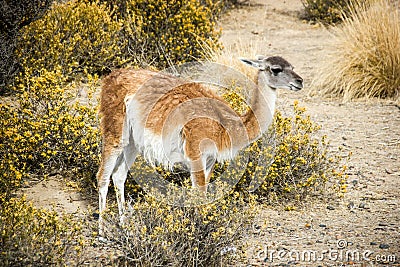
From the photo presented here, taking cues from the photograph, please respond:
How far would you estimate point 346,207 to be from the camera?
5707mm

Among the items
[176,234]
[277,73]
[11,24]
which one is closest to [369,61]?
[277,73]

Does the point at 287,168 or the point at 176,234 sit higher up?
the point at 176,234

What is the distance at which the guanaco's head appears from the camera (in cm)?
529

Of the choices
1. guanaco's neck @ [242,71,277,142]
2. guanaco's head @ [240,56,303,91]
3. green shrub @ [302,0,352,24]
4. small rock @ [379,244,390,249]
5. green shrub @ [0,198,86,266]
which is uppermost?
guanaco's head @ [240,56,303,91]

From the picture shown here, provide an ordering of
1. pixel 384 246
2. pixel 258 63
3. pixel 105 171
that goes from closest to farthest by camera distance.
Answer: pixel 384 246 < pixel 105 171 < pixel 258 63

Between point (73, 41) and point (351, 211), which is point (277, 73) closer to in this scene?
point (351, 211)

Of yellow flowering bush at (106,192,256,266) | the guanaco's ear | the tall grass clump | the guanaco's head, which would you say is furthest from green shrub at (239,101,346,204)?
the tall grass clump

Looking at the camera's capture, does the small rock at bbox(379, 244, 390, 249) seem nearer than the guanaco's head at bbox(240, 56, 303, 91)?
Yes

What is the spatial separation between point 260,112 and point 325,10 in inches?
342

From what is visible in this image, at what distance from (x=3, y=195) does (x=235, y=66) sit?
14.2ft

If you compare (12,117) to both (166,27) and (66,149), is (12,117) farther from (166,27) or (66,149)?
(166,27)

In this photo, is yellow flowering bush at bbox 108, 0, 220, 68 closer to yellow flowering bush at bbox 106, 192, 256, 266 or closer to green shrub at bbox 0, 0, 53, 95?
green shrub at bbox 0, 0, 53, 95

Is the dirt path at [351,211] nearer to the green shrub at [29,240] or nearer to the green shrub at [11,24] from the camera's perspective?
the green shrub at [29,240]

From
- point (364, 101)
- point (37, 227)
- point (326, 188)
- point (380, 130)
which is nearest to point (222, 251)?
point (37, 227)
